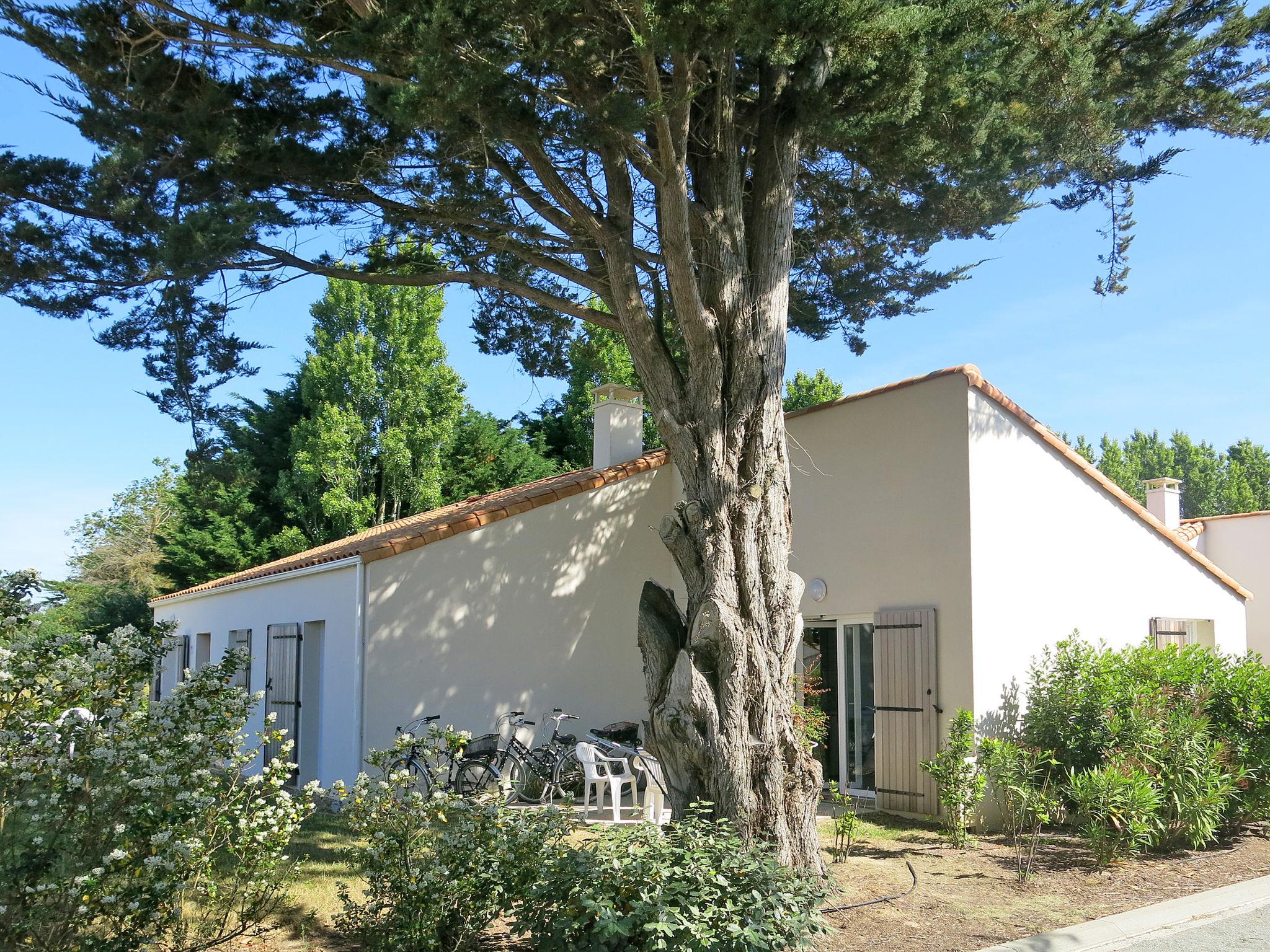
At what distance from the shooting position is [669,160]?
7.45 meters

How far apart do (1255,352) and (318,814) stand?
78.8ft

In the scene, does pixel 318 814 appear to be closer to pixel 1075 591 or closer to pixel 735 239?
pixel 735 239

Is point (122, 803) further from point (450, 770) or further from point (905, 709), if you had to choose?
point (905, 709)

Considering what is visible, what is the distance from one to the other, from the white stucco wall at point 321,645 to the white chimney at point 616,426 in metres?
4.25

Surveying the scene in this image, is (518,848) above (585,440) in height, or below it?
below

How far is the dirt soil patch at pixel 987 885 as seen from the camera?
6.43m

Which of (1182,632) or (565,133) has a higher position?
(565,133)

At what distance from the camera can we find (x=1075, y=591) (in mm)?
11422

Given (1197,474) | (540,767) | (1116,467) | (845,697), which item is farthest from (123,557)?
(1197,474)

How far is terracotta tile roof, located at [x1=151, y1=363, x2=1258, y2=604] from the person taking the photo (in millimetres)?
11234

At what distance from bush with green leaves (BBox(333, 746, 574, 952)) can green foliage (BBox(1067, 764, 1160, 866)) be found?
5.29 m

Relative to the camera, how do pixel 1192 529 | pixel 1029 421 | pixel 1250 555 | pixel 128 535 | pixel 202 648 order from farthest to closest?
pixel 128 535 < pixel 1192 529 < pixel 1250 555 < pixel 202 648 < pixel 1029 421

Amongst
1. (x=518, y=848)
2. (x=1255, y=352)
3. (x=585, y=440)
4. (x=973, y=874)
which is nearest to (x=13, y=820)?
(x=518, y=848)

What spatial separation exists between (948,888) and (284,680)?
30.4 feet
